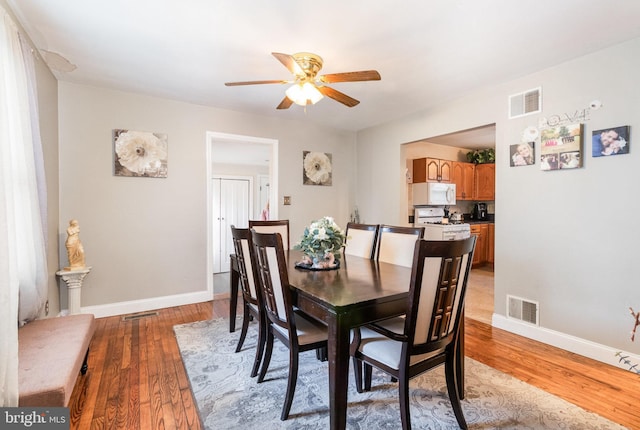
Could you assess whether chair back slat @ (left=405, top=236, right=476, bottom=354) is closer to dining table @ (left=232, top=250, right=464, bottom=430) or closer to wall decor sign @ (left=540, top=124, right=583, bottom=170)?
dining table @ (left=232, top=250, right=464, bottom=430)

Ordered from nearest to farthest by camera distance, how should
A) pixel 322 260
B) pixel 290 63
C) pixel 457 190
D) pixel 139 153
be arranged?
pixel 290 63 → pixel 322 260 → pixel 139 153 → pixel 457 190

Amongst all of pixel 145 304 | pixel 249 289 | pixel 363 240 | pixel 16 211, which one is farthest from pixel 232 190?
pixel 16 211

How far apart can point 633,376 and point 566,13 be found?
256 centimetres

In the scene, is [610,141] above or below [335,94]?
below

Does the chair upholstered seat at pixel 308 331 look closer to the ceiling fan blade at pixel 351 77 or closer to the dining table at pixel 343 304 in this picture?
Result: the dining table at pixel 343 304

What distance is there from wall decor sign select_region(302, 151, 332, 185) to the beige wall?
68 centimetres

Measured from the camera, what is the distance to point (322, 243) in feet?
6.95

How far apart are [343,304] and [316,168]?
349cm

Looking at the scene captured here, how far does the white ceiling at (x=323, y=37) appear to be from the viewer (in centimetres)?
192

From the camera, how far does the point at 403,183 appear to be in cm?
438

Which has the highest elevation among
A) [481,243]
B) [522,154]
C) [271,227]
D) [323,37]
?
[323,37]

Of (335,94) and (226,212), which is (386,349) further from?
(226,212)

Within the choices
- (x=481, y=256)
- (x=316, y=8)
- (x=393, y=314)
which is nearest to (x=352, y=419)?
(x=393, y=314)

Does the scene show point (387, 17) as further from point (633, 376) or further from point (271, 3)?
point (633, 376)
